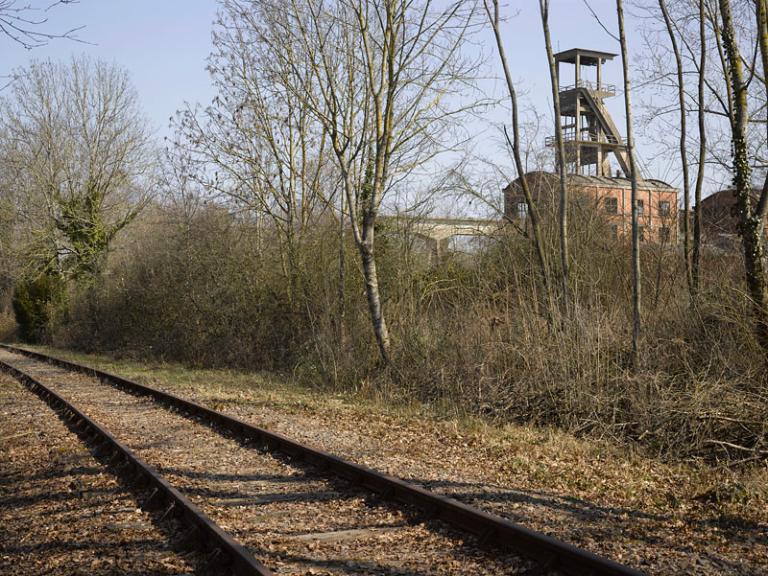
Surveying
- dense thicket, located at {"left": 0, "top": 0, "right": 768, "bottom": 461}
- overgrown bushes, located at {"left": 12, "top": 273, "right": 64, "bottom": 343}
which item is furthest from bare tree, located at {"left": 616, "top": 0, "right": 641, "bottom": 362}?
overgrown bushes, located at {"left": 12, "top": 273, "right": 64, "bottom": 343}

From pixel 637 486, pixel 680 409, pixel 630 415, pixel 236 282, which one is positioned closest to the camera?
pixel 637 486

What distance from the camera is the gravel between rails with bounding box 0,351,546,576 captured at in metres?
5.29

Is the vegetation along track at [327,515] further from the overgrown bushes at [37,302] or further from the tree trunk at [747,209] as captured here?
the overgrown bushes at [37,302]

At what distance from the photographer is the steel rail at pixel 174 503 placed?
205 inches

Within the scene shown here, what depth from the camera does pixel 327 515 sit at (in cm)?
656

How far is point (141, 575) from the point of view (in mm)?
5234

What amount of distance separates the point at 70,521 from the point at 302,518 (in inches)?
75.0

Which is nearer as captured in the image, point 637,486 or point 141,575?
point 141,575

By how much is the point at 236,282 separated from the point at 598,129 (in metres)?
32.2

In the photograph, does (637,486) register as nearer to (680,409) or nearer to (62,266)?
(680,409)

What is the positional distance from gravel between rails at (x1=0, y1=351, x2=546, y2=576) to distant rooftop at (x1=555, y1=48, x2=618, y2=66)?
41067 millimetres

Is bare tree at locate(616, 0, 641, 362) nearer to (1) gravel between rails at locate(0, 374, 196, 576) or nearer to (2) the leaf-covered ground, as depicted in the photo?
(2) the leaf-covered ground

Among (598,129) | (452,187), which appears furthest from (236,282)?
(598,129)

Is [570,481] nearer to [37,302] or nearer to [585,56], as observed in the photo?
[37,302]
